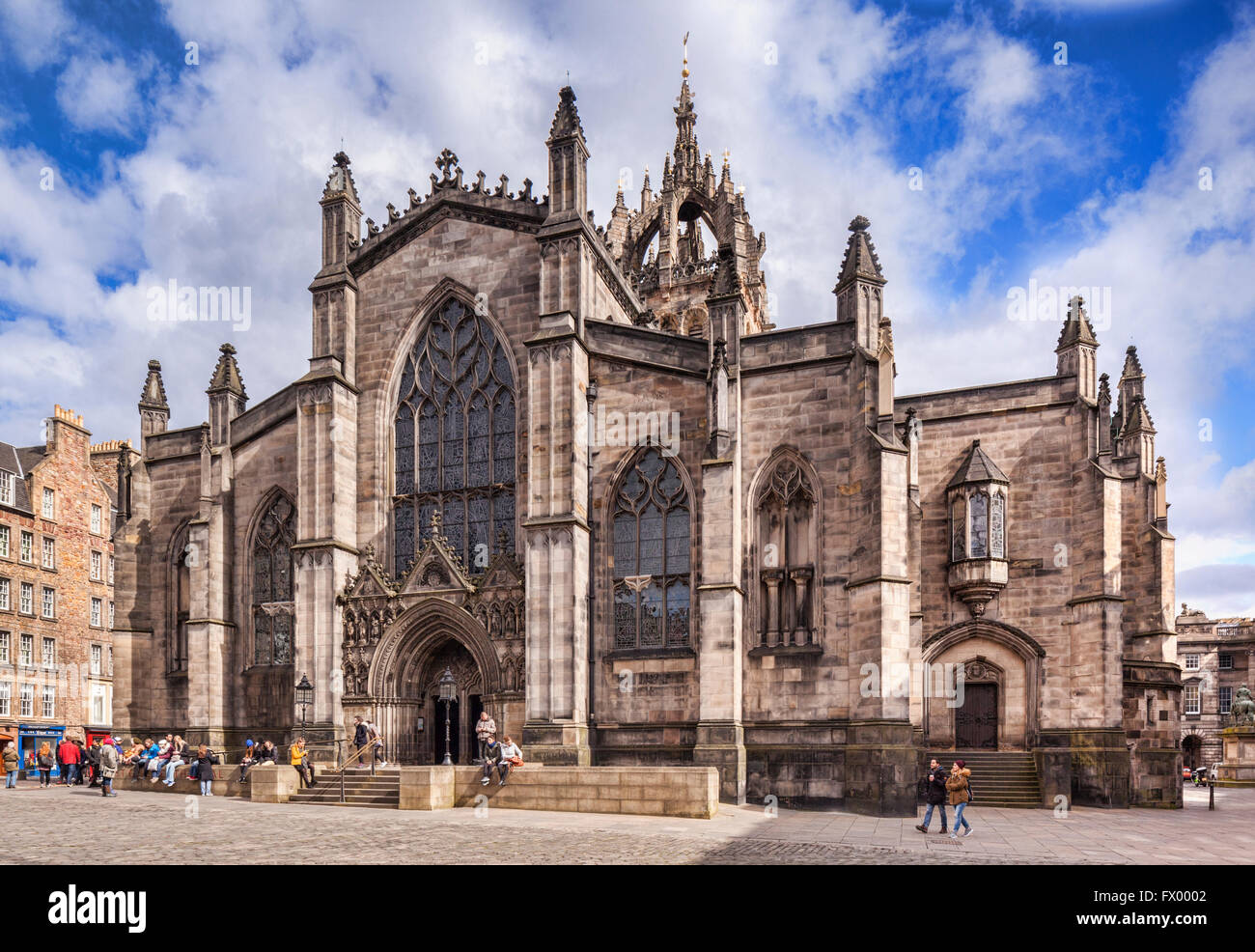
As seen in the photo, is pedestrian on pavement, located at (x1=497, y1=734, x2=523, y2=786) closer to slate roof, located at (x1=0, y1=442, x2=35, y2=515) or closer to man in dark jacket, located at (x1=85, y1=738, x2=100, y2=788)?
man in dark jacket, located at (x1=85, y1=738, x2=100, y2=788)

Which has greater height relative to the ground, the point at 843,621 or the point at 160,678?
the point at 843,621

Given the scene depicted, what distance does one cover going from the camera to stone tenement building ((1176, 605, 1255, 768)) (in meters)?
65.8

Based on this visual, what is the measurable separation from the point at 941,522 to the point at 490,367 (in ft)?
43.8

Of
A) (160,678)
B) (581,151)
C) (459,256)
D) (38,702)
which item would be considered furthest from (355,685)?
(38,702)

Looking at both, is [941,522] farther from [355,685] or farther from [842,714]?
[355,685]

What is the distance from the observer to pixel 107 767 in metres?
24.6

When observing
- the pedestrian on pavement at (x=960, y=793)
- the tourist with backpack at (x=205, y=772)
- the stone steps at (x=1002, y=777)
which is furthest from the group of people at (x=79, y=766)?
the stone steps at (x=1002, y=777)

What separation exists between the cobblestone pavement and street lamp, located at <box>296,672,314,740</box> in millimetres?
3264

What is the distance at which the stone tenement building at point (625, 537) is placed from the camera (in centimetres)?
2338

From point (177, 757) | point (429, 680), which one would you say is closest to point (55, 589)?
point (177, 757)

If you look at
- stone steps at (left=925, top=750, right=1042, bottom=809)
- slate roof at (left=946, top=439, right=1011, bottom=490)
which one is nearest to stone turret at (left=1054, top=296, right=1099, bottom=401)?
slate roof at (left=946, top=439, right=1011, bottom=490)

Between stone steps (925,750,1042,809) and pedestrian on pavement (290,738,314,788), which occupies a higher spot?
pedestrian on pavement (290,738,314,788)

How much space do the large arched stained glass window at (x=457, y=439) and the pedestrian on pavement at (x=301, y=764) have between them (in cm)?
532

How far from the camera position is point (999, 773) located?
85.7 feet
